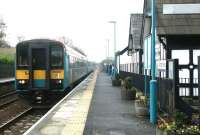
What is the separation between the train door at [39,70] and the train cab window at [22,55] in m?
0.34

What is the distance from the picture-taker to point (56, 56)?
22.9 m

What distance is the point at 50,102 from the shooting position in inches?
959

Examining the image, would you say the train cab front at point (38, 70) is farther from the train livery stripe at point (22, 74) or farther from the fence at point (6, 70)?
the fence at point (6, 70)

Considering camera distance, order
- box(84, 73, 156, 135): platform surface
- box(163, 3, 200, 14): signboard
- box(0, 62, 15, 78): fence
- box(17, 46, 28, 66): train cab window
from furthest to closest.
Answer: box(0, 62, 15, 78): fence < box(163, 3, 200, 14): signboard < box(17, 46, 28, 66): train cab window < box(84, 73, 156, 135): platform surface

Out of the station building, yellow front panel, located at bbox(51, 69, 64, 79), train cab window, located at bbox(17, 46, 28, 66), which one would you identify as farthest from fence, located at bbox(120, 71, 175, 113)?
train cab window, located at bbox(17, 46, 28, 66)

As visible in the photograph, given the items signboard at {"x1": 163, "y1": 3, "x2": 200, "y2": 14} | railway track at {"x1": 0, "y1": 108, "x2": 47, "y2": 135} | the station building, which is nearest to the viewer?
railway track at {"x1": 0, "y1": 108, "x2": 47, "y2": 135}

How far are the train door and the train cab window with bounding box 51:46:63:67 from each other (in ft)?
1.24

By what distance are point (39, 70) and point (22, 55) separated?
105 centimetres

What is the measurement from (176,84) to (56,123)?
3.92 m

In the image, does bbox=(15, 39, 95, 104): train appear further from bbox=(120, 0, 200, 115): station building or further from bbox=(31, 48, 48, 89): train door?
bbox=(120, 0, 200, 115): station building

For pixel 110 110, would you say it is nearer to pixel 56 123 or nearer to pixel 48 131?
pixel 56 123

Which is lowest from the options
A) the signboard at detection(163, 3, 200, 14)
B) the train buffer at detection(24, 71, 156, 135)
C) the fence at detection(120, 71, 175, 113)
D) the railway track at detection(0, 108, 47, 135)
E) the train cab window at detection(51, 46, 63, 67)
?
the railway track at detection(0, 108, 47, 135)

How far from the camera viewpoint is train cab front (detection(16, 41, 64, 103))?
73.4ft

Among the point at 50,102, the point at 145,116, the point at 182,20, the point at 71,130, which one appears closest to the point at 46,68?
the point at 50,102
